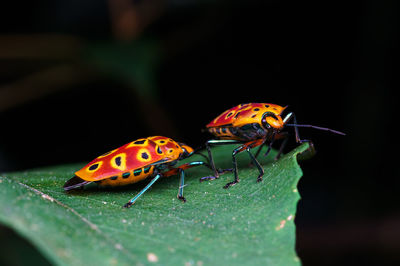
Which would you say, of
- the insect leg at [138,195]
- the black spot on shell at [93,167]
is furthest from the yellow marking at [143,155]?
the black spot on shell at [93,167]

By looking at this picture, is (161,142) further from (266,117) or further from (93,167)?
(266,117)

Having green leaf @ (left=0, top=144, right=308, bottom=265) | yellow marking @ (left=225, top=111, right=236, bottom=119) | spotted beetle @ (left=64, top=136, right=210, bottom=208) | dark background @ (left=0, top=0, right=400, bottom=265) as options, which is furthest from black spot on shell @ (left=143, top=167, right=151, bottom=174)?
dark background @ (left=0, top=0, right=400, bottom=265)

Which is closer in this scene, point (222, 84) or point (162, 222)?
point (162, 222)

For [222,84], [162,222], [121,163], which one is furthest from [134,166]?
[222,84]

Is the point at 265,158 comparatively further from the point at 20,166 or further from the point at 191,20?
the point at 20,166

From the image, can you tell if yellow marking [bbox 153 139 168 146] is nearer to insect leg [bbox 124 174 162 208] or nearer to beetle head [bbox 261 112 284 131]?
insect leg [bbox 124 174 162 208]

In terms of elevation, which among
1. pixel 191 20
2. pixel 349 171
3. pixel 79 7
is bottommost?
pixel 349 171

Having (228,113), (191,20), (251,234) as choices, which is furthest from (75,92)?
(251,234)
